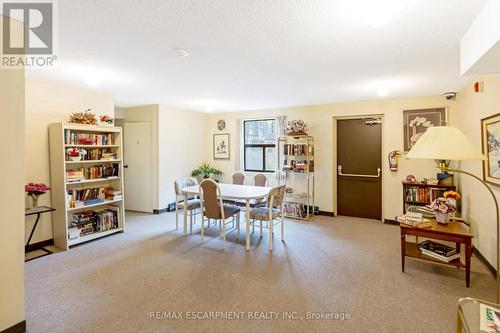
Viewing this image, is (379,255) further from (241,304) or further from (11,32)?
(11,32)

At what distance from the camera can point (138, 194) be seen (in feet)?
18.7

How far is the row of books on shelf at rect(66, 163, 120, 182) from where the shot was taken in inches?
145

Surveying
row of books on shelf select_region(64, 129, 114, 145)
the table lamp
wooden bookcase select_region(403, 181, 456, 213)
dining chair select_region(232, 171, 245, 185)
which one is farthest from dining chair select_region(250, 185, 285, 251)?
row of books on shelf select_region(64, 129, 114, 145)

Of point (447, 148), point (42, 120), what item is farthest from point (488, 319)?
point (42, 120)

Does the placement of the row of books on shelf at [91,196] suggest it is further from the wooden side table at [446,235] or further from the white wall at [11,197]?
the wooden side table at [446,235]

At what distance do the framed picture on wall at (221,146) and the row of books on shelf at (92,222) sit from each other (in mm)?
2876

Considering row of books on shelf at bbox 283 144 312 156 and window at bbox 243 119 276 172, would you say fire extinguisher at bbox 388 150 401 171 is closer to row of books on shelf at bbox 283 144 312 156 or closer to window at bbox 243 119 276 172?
row of books on shelf at bbox 283 144 312 156

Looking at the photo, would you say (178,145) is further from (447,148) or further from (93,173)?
(447,148)

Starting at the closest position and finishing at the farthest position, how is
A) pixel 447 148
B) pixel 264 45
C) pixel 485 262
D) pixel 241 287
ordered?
pixel 447 148 → pixel 264 45 → pixel 241 287 → pixel 485 262

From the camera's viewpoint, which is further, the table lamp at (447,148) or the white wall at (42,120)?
the white wall at (42,120)

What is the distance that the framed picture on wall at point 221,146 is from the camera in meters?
6.48

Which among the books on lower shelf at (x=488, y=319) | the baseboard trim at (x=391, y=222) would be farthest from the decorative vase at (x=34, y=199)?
the baseboard trim at (x=391, y=222)

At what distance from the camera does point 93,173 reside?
4.01 meters

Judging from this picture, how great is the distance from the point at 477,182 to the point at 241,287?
10.3 feet
